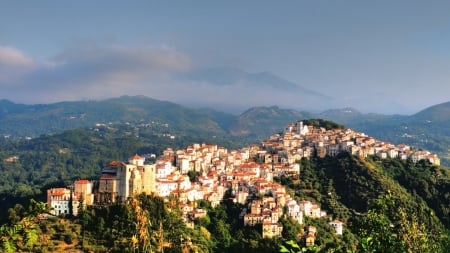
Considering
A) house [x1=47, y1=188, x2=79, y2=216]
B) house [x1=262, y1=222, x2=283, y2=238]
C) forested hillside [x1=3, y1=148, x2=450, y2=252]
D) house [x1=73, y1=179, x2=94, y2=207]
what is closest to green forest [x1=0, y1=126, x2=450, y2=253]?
forested hillside [x1=3, y1=148, x2=450, y2=252]

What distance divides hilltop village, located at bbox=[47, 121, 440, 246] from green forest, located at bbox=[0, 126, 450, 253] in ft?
2.58

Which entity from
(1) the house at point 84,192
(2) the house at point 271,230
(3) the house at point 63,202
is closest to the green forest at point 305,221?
(2) the house at point 271,230

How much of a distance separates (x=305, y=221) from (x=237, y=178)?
23.9ft

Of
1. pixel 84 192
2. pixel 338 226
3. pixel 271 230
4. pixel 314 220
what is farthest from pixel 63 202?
pixel 338 226

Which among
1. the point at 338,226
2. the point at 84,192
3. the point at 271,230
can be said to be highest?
the point at 84,192

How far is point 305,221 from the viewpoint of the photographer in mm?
36062

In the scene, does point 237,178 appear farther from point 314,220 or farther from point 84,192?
point 84,192

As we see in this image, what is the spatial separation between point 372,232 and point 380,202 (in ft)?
1.86

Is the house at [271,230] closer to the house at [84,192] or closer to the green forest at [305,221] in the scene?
the green forest at [305,221]

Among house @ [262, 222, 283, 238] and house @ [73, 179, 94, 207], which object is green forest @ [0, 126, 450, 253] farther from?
house @ [73, 179, 94, 207]

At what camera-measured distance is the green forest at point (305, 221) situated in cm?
935

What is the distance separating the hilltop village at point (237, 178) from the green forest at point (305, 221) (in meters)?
0.79

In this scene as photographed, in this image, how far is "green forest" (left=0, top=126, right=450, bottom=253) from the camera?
935 centimetres

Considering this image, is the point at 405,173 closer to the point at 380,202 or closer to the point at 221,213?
the point at 221,213
